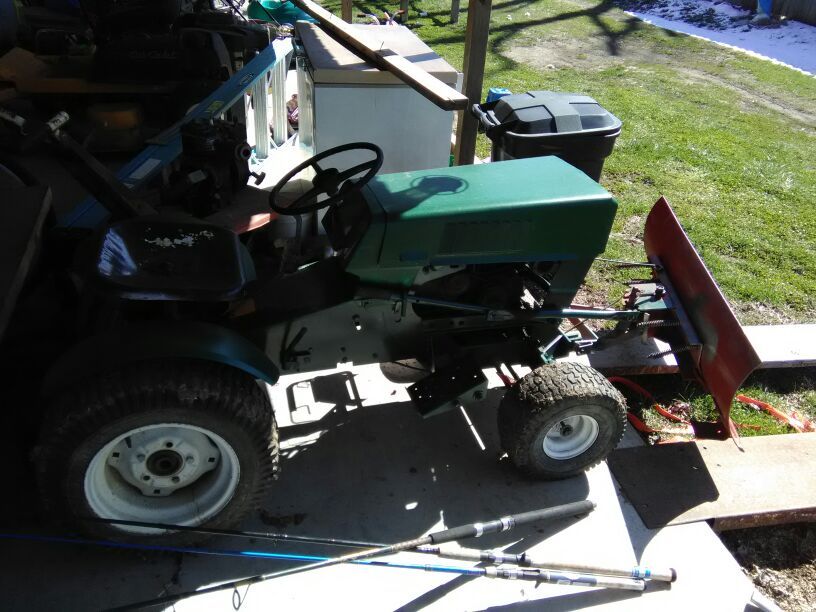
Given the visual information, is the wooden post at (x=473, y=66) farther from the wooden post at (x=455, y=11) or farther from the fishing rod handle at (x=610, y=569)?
the wooden post at (x=455, y=11)

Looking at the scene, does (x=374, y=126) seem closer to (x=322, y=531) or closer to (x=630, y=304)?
(x=630, y=304)

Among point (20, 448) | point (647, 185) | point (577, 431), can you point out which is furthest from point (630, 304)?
point (647, 185)

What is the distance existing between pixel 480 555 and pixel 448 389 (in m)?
0.64

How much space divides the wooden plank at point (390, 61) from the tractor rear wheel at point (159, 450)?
4.92 ft

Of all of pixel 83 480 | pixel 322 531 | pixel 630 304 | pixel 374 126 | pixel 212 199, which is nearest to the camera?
pixel 83 480

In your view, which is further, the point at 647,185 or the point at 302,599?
the point at 647,185

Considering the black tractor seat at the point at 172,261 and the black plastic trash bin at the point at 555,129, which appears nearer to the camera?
the black tractor seat at the point at 172,261

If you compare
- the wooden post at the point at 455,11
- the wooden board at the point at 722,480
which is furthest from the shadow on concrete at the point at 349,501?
the wooden post at the point at 455,11

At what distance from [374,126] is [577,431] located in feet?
7.21

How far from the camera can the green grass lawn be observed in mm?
4562

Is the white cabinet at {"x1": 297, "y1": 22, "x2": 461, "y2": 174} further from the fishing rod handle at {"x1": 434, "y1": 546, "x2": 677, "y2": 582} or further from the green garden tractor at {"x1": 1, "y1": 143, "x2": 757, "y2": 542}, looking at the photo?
the fishing rod handle at {"x1": 434, "y1": 546, "x2": 677, "y2": 582}

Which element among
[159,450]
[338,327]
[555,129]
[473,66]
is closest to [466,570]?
[338,327]

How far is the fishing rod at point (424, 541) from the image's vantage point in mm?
2006

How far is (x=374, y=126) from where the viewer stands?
394 cm
